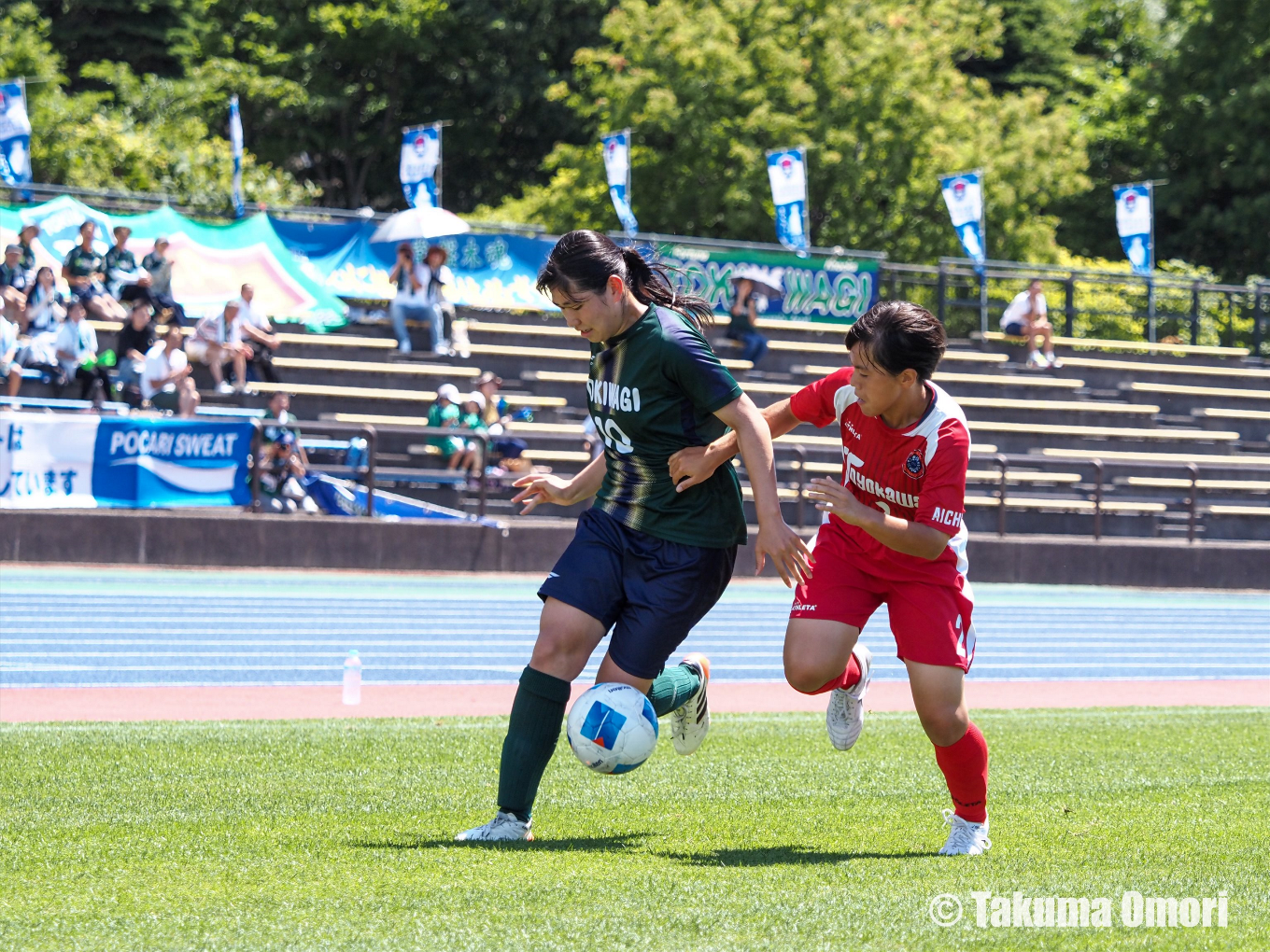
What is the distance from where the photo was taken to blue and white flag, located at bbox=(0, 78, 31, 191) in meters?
22.3

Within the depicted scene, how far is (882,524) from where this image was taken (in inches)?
193

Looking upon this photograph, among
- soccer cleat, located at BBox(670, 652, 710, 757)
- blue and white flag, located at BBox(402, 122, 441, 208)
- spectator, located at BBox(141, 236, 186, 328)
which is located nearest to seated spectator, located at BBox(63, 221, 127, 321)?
spectator, located at BBox(141, 236, 186, 328)

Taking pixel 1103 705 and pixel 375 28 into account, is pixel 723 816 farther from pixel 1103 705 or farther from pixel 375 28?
pixel 375 28

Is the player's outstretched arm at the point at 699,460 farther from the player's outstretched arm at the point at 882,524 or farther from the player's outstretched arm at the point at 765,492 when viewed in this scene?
the player's outstretched arm at the point at 882,524

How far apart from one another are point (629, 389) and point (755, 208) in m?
32.6

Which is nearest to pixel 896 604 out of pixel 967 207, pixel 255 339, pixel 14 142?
pixel 255 339

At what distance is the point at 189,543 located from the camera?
1762 centimetres

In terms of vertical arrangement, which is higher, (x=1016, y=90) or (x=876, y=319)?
(x=1016, y=90)

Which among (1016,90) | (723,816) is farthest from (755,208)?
(723,816)

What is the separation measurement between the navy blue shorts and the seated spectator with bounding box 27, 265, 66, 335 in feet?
50.9

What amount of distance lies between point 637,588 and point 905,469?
3.13 feet

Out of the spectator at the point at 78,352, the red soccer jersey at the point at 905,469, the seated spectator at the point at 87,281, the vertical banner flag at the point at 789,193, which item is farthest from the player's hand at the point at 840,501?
the vertical banner flag at the point at 789,193

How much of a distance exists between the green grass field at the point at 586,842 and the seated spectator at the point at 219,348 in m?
12.3

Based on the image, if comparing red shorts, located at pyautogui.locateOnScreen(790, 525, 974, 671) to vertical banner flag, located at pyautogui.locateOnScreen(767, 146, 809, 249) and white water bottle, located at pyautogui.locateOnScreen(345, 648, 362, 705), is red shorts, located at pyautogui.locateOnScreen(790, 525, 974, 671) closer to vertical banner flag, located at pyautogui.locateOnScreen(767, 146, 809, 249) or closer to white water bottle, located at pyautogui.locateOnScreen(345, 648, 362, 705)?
white water bottle, located at pyautogui.locateOnScreen(345, 648, 362, 705)
